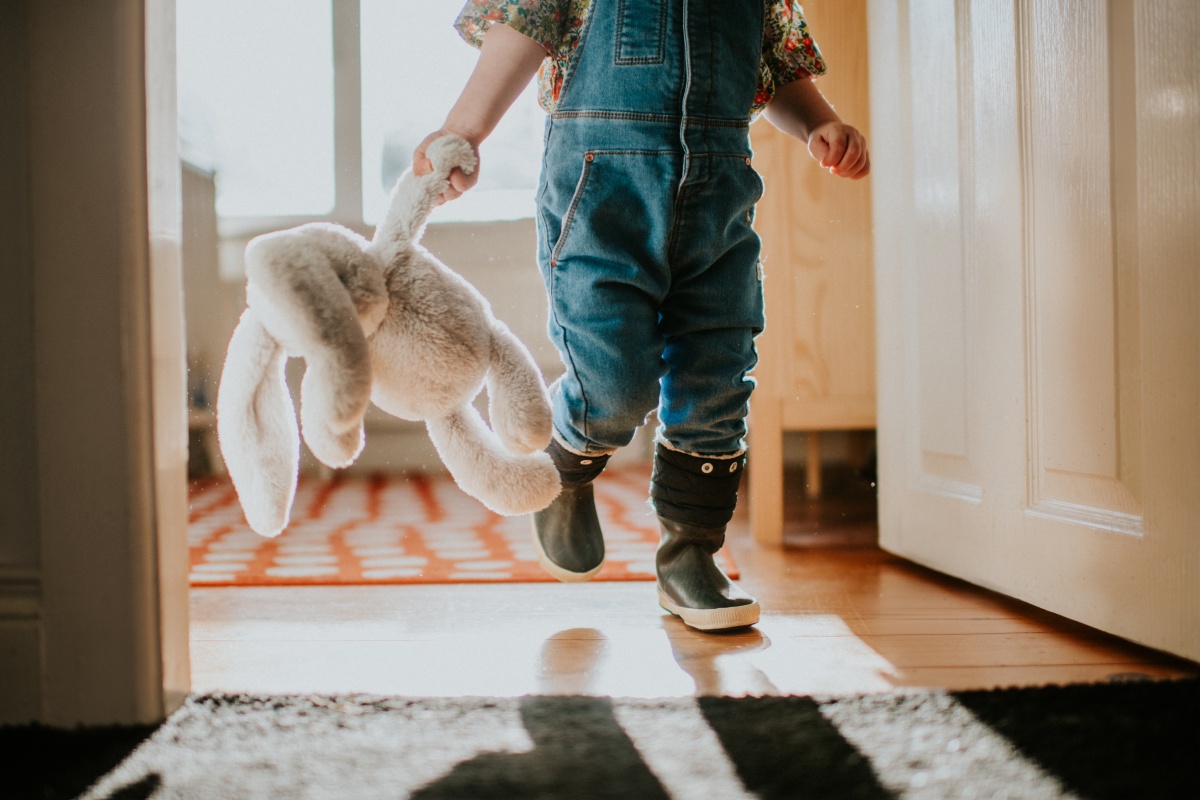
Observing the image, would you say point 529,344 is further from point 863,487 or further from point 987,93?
point 987,93

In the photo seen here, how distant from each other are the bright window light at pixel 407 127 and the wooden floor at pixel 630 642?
167 centimetres

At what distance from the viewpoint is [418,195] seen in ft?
1.82

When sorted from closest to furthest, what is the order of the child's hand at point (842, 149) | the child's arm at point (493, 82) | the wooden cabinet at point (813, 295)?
the child's arm at point (493, 82)
the child's hand at point (842, 149)
the wooden cabinet at point (813, 295)

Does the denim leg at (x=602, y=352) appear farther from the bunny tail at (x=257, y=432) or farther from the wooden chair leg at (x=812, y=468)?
the wooden chair leg at (x=812, y=468)

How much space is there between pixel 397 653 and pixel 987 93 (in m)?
0.89

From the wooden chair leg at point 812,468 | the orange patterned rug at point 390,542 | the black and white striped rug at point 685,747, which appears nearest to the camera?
the black and white striped rug at point 685,747

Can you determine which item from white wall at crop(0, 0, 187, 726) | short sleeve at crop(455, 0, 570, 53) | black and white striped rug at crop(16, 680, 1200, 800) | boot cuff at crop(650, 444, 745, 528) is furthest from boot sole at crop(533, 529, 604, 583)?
short sleeve at crop(455, 0, 570, 53)

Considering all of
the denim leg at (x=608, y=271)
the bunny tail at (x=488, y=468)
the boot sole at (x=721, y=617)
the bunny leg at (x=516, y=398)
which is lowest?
the boot sole at (x=721, y=617)

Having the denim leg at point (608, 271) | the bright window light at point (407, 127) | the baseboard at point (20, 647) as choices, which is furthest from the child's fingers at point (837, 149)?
the bright window light at point (407, 127)

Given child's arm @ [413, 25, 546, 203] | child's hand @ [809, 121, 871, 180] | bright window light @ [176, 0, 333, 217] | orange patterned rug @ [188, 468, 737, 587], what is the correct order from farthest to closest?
bright window light @ [176, 0, 333, 217]
orange patterned rug @ [188, 468, 737, 587]
child's hand @ [809, 121, 871, 180]
child's arm @ [413, 25, 546, 203]

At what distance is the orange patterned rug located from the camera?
1079mm

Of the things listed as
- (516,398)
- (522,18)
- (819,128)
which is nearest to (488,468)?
(516,398)

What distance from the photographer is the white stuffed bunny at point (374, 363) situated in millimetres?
476

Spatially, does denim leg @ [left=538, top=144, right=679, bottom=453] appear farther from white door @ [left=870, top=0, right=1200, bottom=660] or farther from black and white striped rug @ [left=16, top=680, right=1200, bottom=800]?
white door @ [left=870, top=0, right=1200, bottom=660]
